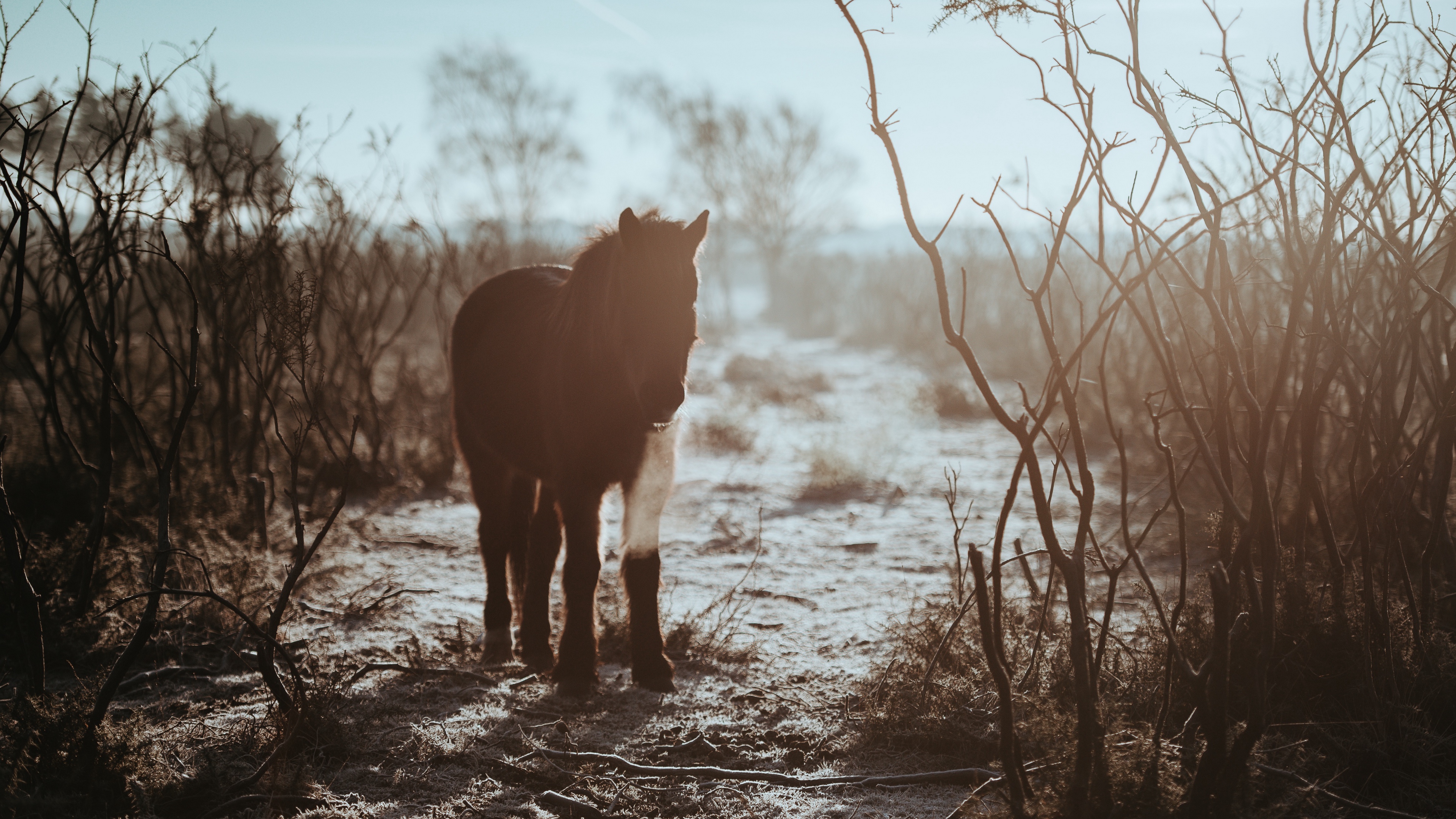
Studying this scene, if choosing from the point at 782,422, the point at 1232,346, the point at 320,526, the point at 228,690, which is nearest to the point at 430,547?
the point at 320,526

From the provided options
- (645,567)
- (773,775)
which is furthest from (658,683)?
(773,775)

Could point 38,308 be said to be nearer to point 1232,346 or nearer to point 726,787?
point 726,787

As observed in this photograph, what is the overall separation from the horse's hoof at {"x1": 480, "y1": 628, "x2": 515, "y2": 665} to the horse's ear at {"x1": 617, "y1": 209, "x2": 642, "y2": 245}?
182 centimetres

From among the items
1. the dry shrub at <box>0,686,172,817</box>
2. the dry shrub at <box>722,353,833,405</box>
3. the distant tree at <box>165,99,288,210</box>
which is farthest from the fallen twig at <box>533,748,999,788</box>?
the dry shrub at <box>722,353,833,405</box>

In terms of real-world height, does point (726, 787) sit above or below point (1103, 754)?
below

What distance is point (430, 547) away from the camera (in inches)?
191

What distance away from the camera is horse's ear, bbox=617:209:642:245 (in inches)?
103

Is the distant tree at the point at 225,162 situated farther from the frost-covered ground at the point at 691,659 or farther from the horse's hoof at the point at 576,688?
the horse's hoof at the point at 576,688

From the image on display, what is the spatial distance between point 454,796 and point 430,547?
2.89 meters

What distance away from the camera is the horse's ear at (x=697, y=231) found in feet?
8.96

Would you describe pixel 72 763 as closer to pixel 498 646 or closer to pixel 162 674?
pixel 162 674

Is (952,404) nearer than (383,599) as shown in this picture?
No

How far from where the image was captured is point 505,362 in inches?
140

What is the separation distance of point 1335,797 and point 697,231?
2318 millimetres
